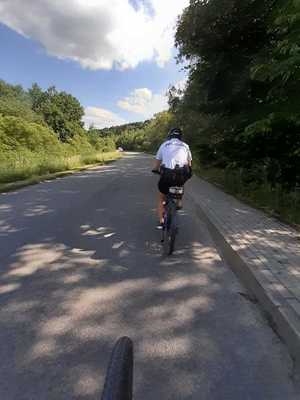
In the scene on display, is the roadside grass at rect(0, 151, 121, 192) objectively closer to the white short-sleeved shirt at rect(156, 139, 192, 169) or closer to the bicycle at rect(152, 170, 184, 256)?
the white short-sleeved shirt at rect(156, 139, 192, 169)

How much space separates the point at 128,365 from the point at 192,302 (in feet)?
8.43

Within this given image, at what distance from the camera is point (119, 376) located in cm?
165

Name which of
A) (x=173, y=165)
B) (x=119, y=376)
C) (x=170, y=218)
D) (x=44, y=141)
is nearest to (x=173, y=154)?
(x=173, y=165)

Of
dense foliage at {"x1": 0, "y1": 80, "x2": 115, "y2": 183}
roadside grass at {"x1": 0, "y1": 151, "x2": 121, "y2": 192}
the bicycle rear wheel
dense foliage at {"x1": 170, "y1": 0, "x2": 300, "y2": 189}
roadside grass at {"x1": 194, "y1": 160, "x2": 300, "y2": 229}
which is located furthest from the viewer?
dense foliage at {"x1": 0, "y1": 80, "x2": 115, "y2": 183}

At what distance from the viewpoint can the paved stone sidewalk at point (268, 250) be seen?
394 centimetres

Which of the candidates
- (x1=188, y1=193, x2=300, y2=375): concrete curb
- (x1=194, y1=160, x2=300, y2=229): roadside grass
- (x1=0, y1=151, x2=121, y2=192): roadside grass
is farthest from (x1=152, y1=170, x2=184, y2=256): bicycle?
(x1=0, y1=151, x2=121, y2=192): roadside grass

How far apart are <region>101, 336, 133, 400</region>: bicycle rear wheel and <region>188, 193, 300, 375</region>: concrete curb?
1.77 m

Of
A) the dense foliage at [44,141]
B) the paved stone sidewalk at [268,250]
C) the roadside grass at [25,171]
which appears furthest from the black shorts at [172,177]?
the dense foliage at [44,141]

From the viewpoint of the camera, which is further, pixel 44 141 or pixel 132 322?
pixel 44 141

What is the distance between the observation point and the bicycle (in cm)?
611

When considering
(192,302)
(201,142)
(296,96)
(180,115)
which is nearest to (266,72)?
(296,96)

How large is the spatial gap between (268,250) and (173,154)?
2.25m

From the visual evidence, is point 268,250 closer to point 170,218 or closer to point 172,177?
point 170,218

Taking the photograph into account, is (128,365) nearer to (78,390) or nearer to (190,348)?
(78,390)
